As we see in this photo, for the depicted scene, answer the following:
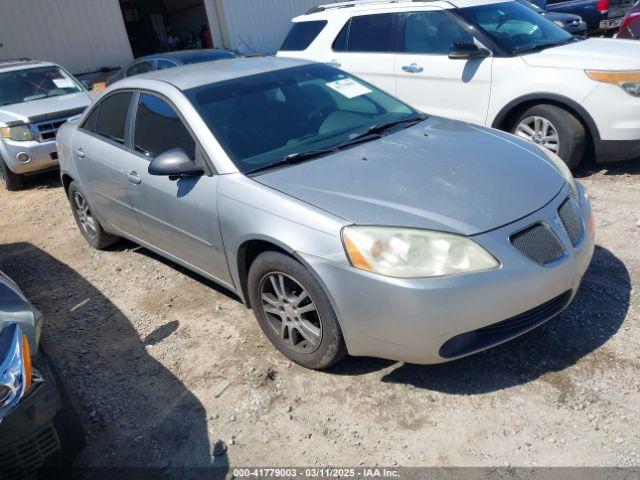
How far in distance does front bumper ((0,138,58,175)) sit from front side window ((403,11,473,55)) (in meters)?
5.00

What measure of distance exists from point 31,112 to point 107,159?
427 cm

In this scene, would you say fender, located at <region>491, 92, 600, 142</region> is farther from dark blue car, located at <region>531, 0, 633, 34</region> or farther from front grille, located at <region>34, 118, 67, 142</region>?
dark blue car, located at <region>531, 0, 633, 34</region>

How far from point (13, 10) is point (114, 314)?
48.3ft

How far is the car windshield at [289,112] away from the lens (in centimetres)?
343

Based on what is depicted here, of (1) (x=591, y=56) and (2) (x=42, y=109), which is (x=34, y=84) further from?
(1) (x=591, y=56)

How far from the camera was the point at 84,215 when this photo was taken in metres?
5.34

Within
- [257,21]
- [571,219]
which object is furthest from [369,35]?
[257,21]

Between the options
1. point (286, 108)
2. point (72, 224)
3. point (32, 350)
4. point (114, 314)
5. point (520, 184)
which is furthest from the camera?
point (72, 224)

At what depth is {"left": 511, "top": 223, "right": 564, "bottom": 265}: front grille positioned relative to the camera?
105 inches

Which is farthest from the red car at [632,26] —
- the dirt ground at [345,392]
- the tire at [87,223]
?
the tire at [87,223]

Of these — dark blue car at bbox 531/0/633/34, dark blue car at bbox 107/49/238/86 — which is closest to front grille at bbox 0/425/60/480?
dark blue car at bbox 107/49/238/86

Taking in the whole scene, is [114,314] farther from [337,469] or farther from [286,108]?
[337,469]

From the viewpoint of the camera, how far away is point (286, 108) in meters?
3.73

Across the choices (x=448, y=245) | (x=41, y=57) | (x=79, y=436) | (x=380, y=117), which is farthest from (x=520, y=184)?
(x=41, y=57)
